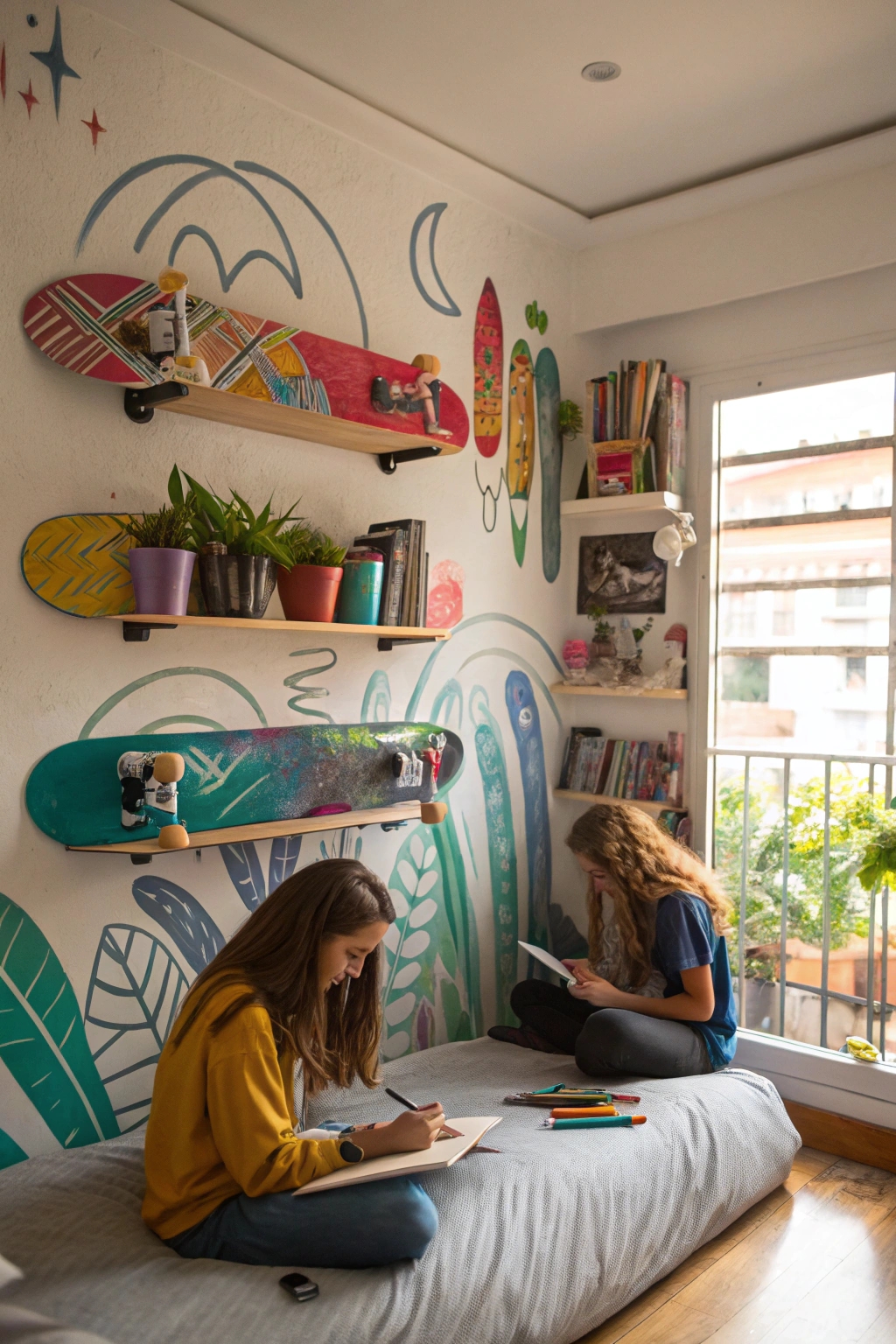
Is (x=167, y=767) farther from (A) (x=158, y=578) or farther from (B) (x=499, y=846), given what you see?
(B) (x=499, y=846)

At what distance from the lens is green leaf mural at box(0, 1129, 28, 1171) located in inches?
79.5

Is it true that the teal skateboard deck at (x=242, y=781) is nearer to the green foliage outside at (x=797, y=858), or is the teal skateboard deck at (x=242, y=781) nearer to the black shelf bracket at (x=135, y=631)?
the black shelf bracket at (x=135, y=631)

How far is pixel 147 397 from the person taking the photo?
2201 millimetres

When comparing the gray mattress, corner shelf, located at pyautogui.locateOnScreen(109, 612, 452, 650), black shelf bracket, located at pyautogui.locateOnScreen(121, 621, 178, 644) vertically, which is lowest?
the gray mattress

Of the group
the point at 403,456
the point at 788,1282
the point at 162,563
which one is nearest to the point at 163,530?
the point at 162,563

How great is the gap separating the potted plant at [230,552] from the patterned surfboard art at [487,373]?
3.46ft

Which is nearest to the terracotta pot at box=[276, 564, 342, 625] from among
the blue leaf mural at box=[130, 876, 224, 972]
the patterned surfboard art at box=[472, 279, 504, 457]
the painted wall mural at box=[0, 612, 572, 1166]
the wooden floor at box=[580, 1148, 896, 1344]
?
the painted wall mural at box=[0, 612, 572, 1166]

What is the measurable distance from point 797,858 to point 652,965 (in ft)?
2.11

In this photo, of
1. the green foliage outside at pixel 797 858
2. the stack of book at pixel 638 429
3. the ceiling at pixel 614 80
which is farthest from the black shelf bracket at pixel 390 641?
the ceiling at pixel 614 80

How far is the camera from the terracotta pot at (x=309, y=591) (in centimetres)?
240

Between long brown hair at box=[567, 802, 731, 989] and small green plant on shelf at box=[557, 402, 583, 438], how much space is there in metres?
1.33

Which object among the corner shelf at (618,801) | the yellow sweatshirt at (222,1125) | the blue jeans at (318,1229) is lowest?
the blue jeans at (318,1229)

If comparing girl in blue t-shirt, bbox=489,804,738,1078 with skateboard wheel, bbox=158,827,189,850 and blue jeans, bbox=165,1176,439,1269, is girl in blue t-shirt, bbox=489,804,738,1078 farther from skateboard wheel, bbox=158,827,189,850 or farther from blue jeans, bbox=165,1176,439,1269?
skateboard wheel, bbox=158,827,189,850

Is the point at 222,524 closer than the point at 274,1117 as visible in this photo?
No
